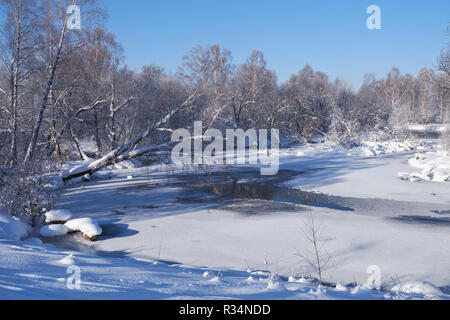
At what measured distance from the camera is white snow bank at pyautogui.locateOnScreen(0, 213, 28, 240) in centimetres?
685

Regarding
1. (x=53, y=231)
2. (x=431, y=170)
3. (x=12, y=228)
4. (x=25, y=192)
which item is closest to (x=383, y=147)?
(x=431, y=170)

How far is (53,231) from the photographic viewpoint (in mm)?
8055

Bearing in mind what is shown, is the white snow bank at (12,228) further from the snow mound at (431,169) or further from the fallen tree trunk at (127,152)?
the snow mound at (431,169)

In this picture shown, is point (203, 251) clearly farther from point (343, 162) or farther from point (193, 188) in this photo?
point (343, 162)

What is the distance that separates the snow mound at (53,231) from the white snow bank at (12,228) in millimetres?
377

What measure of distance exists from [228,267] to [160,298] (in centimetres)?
289

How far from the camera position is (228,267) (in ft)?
19.7

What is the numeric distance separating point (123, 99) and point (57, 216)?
14.1m

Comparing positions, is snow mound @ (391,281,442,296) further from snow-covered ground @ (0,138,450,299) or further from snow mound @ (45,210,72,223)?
snow mound @ (45,210,72,223)

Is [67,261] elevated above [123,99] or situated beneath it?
situated beneath

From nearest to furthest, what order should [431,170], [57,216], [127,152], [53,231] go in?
[53,231], [57,216], [127,152], [431,170]

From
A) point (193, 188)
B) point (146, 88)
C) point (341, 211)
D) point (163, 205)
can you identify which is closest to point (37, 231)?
point (163, 205)

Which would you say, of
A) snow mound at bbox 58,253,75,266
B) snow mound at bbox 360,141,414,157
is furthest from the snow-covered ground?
snow mound at bbox 360,141,414,157

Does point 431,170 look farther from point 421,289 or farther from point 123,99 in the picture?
point 123,99
